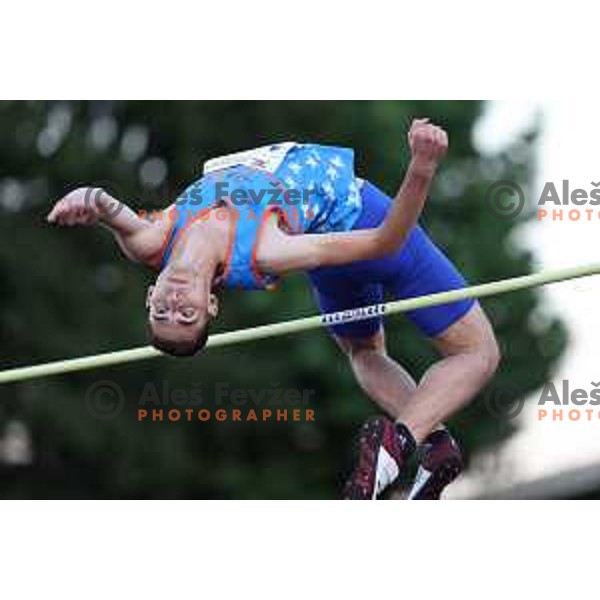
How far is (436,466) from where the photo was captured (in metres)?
6.81

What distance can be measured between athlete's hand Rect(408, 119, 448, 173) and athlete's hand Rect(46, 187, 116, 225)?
1221 millimetres

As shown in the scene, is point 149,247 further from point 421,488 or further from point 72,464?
point 72,464

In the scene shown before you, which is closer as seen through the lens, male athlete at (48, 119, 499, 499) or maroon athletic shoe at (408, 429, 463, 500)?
male athlete at (48, 119, 499, 499)

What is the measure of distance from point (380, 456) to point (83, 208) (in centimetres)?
147

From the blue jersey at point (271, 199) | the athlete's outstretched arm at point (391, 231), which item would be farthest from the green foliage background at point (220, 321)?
the athlete's outstretched arm at point (391, 231)

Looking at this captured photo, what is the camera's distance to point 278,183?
6.82m

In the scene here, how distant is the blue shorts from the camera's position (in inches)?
265

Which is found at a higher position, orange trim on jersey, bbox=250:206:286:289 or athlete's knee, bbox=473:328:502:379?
orange trim on jersey, bbox=250:206:286:289

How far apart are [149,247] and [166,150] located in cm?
766

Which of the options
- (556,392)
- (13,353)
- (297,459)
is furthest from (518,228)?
(556,392)

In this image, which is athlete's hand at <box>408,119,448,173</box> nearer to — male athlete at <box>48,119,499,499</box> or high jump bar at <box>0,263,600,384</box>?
male athlete at <box>48,119,499,499</box>

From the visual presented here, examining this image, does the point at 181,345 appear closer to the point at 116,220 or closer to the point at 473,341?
the point at 116,220
